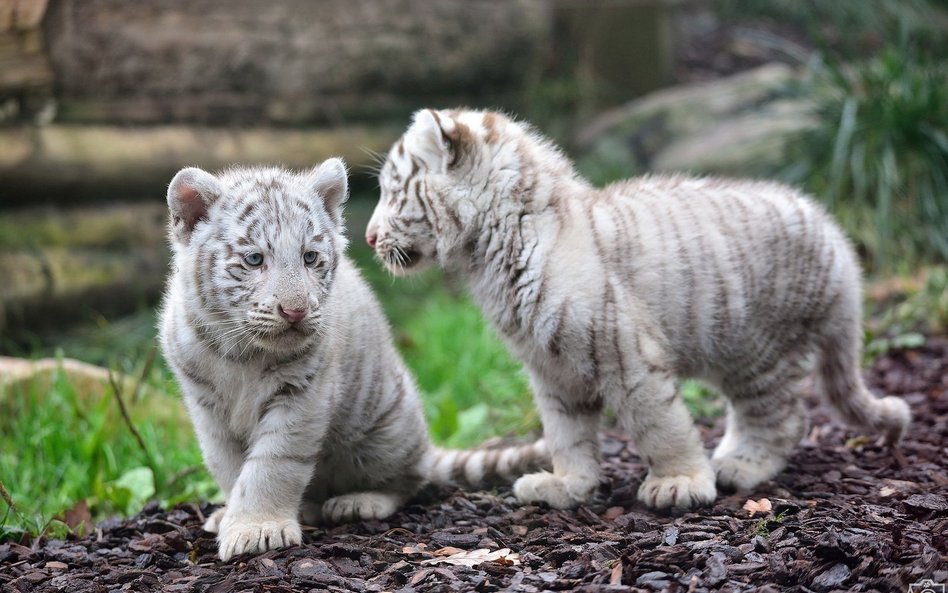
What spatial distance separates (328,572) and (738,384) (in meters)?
2.12

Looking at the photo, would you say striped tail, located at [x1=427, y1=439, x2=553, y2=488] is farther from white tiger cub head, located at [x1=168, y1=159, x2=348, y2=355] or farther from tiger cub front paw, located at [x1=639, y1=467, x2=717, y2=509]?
white tiger cub head, located at [x1=168, y1=159, x2=348, y2=355]

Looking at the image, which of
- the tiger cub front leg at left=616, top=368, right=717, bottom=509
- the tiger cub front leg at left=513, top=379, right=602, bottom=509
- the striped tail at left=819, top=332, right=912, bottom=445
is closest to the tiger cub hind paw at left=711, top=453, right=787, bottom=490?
the tiger cub front leg at left=616, top=368, right=717, bottom=509

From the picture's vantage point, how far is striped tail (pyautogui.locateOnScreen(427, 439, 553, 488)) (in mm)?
4719

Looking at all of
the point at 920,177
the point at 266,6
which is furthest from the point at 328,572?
the point at 920,177

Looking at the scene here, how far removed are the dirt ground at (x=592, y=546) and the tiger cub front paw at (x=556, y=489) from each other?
7cm

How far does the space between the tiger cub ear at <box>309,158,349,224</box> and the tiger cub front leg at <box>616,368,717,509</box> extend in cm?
144

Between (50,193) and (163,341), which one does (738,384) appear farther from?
(50,193)

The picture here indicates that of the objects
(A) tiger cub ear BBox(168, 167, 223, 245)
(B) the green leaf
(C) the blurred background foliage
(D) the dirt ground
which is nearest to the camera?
(D) the dirt ground

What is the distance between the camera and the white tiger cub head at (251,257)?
12.3 feet

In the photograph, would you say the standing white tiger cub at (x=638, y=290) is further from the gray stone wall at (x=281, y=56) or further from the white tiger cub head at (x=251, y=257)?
the gray stone wall at (x=281, y=56)

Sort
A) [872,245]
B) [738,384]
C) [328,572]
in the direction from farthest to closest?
[872,245] → [738,384] → [328,572]

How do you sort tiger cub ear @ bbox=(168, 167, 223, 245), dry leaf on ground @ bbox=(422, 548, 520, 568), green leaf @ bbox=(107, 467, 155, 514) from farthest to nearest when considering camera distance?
green leaf @ bbox=(107, 467, 155, 514), tiger cub ear @ bbox=(168, 167, 223, 245), dry leaf on ground @ bbox=(422, 548, 520, 568)

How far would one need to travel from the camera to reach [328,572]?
353 cm

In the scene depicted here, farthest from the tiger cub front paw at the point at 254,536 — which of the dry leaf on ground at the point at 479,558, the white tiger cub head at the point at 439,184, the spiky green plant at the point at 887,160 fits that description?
the spiky green plant at the point at 887,160
